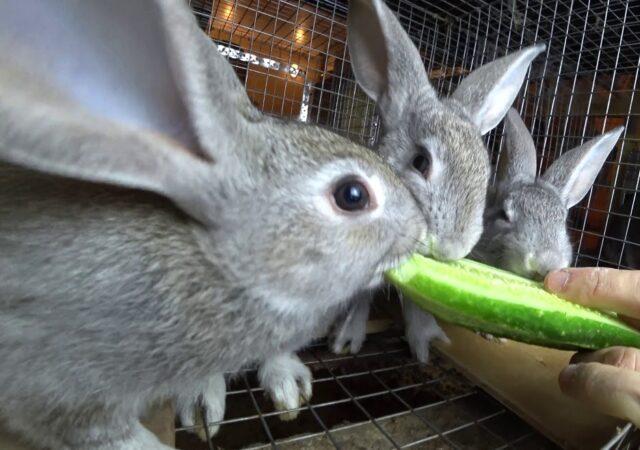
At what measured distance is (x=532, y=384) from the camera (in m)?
1.17

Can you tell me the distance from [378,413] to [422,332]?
0.27 meters

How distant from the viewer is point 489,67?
1569 millimetres

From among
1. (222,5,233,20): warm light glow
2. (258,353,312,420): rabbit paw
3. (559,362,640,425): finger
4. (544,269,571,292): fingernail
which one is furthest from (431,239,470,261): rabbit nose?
(222,5,233,20): warm light glow

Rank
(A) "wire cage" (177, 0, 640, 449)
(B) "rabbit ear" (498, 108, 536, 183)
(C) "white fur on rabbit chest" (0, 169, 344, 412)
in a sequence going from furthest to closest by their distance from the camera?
(A) "wire cage" (177, 0, 640, 449) < (B) "rabbit ear" (498, 108, 536, 183) < (C) "white fur on rabbit chest" (0, 169, 344, 412)

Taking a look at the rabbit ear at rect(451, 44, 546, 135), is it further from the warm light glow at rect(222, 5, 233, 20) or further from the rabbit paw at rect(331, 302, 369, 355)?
the warm light glow at rect(222, 5, 233, 20)

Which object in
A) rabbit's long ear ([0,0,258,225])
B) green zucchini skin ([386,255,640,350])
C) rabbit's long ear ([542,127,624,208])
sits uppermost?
rabbit's long ear ([542,127,624,208])

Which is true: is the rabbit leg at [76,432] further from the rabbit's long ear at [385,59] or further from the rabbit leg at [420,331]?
the rabbit's long ear at [385,59]

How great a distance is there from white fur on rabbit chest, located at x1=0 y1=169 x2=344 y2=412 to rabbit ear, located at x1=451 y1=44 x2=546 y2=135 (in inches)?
45.0

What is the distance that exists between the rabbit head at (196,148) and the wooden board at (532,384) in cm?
61

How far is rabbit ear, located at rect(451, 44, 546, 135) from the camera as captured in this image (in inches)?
60.4

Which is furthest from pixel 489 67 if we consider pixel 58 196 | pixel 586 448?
pixel 58 196

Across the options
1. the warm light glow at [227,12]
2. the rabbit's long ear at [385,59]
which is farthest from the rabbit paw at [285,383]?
the warm light glow at [227,12]

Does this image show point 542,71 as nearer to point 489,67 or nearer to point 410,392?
point 489,67

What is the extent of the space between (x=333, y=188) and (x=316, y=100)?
179 centimetres
